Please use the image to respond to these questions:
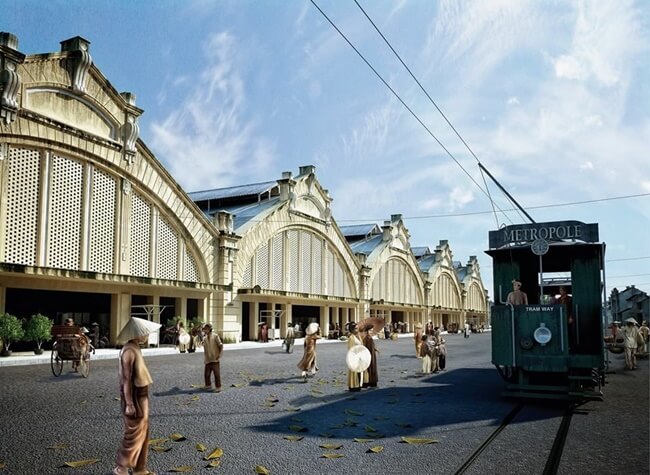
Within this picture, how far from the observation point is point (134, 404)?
630cm

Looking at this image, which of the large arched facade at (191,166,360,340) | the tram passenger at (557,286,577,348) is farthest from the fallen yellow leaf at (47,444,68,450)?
the large arched facade at (191,166,360,340)

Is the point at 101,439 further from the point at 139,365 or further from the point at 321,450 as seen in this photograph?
the point at 321,450

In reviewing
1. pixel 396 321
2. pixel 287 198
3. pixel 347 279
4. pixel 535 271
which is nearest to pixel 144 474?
pixel 535 271

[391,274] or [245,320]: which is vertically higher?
[391,274]

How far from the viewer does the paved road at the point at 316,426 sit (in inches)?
265

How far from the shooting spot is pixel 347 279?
167 feet

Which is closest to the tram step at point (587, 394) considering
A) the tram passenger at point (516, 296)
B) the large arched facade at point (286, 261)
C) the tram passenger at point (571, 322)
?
the tram passenger at point (571, 322)

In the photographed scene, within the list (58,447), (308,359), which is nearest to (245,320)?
(308,359)

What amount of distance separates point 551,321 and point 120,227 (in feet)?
75.8

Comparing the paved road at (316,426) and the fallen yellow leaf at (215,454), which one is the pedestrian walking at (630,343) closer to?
the paved road at (316,426)

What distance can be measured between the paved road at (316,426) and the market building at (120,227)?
437 inches

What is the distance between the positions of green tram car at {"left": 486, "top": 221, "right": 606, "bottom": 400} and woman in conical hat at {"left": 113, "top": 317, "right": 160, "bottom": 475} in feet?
24.5

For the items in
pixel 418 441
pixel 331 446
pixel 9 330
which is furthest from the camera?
pixel 9 330

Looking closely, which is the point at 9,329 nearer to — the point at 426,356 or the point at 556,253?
the point at 426,356
